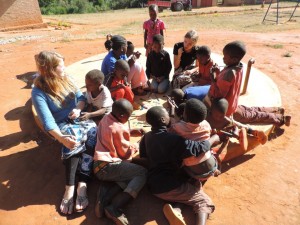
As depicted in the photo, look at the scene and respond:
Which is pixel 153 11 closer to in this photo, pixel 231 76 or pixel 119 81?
pixel 119 81

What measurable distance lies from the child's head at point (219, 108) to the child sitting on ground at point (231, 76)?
0.16 m

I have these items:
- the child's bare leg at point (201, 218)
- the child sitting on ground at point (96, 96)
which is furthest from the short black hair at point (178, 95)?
the child's bare leg at point (201, 218)

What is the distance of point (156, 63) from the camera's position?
504 centimetres

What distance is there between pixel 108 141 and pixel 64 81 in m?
1.03

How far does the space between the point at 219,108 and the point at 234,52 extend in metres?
0.72

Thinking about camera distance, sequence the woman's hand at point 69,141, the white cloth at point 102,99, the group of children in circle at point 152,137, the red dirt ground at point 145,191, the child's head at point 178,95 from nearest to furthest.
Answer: the group of children in circle at point 152,137
the red dirt ground at point 145,191
the woman's hand at point 69,141
the white cloth at point 102,99
the child's head at point 178,95

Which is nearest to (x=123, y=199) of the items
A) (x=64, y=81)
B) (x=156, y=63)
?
(x=64, y=81)

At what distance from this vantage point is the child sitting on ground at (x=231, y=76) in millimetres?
3373

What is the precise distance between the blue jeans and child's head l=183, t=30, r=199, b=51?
8.66ft

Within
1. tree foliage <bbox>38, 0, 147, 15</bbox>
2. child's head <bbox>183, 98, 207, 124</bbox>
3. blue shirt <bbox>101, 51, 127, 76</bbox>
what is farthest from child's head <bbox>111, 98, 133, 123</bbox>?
tree foliage <bbox>38, 0, 147, 15</bbox>

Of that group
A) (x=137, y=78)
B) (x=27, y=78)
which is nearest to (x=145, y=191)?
(x=137, y=78)

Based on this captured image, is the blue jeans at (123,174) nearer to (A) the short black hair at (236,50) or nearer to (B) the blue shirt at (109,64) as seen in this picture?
(A) the short black hair at (236,50)

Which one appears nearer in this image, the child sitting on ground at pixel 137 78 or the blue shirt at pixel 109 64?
the blue shirt at pixel 109 64

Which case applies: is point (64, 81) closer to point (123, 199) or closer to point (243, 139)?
point (123, 199)
